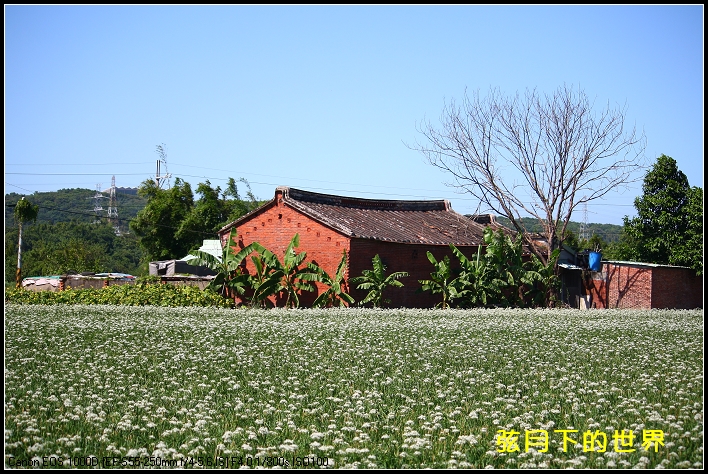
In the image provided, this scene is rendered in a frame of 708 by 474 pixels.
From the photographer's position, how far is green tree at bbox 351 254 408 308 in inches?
1014

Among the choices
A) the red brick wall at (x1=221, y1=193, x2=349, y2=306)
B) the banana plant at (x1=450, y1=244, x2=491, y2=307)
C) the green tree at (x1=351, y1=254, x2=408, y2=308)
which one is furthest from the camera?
the banana plant at (x1=450, y1=244, x2=491, y2=307)

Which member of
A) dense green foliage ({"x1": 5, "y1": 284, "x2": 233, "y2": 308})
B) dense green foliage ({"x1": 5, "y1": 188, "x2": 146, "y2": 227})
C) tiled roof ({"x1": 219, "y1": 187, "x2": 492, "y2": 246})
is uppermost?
dense green foliage ({"x1": 5, "y1": 188, "x2": 146, "y2": 227})

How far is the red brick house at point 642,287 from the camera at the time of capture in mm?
30344

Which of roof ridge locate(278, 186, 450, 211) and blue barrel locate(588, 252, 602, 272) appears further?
blue barrel locate(588, 252, 602, 272)

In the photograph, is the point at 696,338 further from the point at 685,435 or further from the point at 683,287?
the point at 683,287

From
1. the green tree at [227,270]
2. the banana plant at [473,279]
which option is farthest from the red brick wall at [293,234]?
the banana plant at [473,279]

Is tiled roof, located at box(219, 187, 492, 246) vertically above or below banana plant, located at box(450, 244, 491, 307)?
above

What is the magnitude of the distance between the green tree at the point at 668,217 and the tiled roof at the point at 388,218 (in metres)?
8.06

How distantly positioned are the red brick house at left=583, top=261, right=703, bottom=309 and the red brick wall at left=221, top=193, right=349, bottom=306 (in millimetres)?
13033

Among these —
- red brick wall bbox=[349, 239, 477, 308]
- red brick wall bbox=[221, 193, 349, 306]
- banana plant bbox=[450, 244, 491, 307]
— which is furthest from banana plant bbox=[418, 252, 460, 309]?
red brick wall bbox=[221, 193, 349, 306]

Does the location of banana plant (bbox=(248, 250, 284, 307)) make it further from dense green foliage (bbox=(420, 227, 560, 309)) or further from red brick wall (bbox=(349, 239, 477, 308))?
dense green foliage (bbox=(420, 227, 560, 309))

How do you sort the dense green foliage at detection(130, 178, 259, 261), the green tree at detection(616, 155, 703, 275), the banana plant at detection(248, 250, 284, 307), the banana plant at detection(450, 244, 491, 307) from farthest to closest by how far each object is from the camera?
1. the dense green foliage at detection(130, 178, 259, 261)
2. the green tree at detection(616, 155, 703, 275)
3. the banana plant at detection(450, 244, 491, 307)
4. the banana plant at detection(248, 250, 284, 307)

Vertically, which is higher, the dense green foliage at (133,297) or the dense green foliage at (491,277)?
the dense green foliage at (491,277)

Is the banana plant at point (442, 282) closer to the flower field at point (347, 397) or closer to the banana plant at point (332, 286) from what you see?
the banana plant at point (332, 286)
